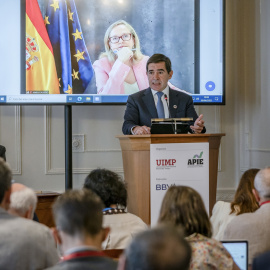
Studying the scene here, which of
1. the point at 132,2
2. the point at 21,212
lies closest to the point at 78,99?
the point at 132,2

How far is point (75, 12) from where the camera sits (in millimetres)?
6742

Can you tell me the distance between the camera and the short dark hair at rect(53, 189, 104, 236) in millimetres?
1825

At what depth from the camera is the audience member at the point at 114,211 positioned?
300cm

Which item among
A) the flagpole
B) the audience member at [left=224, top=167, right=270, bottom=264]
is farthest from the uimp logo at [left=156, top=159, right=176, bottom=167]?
the flagpole

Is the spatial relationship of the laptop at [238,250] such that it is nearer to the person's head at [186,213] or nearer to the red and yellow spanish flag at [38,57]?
the person's head at [186,213]

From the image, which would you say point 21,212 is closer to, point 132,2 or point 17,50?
point 17,50

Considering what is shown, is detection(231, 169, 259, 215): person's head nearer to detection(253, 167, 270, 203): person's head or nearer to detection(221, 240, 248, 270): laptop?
detection(253, 167, 270, 203): person's head

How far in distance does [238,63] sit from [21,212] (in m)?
5.68

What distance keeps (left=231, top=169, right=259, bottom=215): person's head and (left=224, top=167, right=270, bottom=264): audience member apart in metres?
0.35

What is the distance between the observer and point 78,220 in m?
1.83

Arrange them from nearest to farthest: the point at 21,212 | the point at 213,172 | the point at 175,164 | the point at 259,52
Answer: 1. the point at 21,212
2. the point at 175,164
3. the point at 213,172
4. the point at 259,52

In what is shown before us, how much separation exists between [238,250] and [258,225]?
0.23 m

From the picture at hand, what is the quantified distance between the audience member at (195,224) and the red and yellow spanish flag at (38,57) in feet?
14.9

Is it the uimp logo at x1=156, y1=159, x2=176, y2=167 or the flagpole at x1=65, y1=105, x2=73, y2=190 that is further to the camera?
the flagpole at x1=65, y1=105, x2=73, y2=190
